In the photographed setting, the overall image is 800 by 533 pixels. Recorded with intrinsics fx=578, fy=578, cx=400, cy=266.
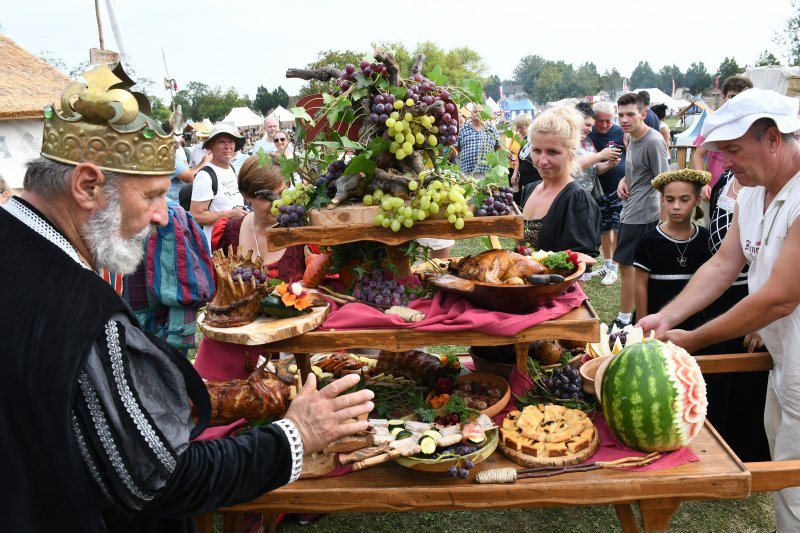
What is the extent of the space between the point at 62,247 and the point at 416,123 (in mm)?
1513

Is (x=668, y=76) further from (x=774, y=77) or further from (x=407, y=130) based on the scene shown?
(x=407, y=130)

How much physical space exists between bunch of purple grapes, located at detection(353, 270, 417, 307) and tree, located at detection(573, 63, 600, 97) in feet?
383

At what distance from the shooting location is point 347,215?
2.62 metres

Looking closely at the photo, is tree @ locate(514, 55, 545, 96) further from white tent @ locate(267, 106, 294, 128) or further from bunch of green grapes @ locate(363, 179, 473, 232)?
bunch of green grapes @ locate(363, 179, 473, 232)

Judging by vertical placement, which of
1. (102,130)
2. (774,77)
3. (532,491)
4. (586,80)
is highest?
(586,80)

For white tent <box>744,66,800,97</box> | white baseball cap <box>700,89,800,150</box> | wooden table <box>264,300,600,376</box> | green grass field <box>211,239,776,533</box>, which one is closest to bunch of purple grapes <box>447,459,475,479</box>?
wooden table <box>264,300,600,376</box>

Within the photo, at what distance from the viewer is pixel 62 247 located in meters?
1.67

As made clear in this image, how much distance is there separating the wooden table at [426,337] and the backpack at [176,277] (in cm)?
166

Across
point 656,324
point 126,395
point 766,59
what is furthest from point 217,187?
point 766,59

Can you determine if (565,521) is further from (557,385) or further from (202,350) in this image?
(202,350)

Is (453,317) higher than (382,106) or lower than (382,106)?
lower

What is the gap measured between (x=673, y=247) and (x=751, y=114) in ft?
6.22

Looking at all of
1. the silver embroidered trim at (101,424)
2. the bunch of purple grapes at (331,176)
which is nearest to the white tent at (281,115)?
the bunch of purple grapes at (331,176)

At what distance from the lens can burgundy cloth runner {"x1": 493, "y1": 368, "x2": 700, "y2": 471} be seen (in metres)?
2.34
